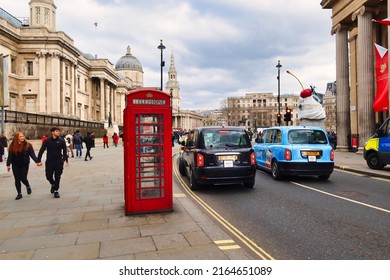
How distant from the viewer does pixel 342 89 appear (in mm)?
24078

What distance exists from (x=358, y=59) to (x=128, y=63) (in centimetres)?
10775

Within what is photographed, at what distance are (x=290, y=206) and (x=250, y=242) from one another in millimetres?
2671

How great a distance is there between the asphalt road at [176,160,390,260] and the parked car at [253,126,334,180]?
1.51ft

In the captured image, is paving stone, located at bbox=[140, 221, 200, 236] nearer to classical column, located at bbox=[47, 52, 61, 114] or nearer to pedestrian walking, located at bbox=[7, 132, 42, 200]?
pedestrian walking, located at bbox=[7, 132, 42, 200]

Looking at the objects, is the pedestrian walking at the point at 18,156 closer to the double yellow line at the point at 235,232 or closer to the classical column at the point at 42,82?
the double yellow line at the point at 235,232

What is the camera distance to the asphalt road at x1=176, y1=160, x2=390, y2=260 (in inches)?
172

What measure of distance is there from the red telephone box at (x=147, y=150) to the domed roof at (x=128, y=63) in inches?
4712

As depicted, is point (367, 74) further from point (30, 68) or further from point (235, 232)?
point (30, 68)

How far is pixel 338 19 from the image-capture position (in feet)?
79.2

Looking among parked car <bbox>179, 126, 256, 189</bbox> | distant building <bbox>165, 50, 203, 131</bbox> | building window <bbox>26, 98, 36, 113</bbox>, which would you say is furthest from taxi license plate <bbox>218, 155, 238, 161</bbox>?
distant building <bbox>165, 50, 203, 131</bbox>

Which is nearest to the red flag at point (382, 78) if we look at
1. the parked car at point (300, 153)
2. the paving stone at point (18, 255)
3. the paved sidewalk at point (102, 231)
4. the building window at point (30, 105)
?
the parked car at point (300, 153)

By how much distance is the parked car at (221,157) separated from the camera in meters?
8.27

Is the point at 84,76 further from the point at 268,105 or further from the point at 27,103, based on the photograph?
the point at 268,105

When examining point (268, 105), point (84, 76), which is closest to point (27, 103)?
point (84, 76)
